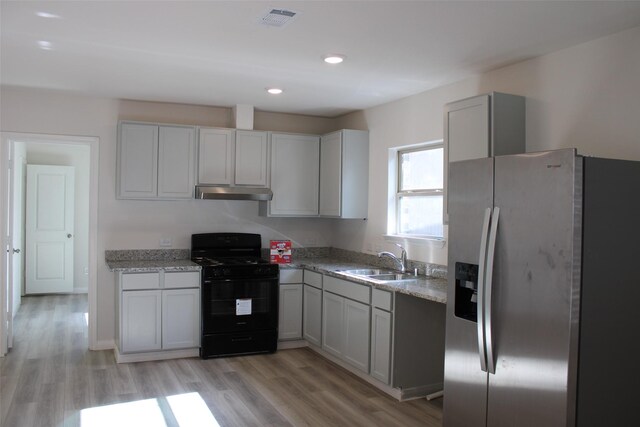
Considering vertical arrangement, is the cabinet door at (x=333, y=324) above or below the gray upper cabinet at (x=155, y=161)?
below

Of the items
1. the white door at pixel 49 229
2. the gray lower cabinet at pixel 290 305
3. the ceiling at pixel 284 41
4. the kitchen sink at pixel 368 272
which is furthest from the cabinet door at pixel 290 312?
the white door at pixel 49 229

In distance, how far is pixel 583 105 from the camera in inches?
129

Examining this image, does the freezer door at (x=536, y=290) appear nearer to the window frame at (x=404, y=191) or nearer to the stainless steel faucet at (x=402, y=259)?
the window frame at (x=404, y=191)

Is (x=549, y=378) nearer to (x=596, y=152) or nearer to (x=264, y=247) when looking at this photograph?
(x=596, y=152)

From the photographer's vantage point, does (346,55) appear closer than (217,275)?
Yes

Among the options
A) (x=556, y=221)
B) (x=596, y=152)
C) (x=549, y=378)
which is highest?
(x=596, y=152)

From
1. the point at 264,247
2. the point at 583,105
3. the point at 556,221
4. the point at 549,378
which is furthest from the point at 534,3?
the point at 264,247

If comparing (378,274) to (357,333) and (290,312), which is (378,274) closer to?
(357,333)

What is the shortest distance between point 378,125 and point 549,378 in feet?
10.7

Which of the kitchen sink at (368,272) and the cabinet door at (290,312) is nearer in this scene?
the kitchen sink at (368,272)

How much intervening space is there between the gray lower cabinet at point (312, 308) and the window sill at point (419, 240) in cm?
74

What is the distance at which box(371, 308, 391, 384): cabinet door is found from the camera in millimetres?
4039

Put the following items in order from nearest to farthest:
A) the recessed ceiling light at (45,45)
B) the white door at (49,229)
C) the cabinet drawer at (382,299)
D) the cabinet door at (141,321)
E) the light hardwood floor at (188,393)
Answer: the recessed ceiling light at (45,45)
the light hardwood floor at (188,393)
the cabinet drawer at (382,299)
the cabinet door at (141,321)
the white door at (49,229)

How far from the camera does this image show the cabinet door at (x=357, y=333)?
432 centimetres
